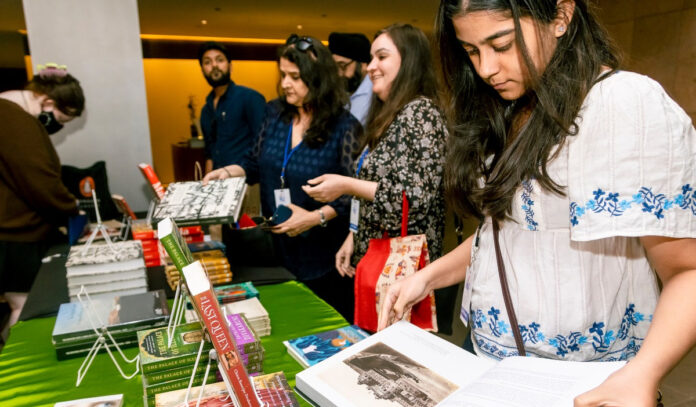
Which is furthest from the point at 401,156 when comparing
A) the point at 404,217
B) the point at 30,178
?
the point at 30,178

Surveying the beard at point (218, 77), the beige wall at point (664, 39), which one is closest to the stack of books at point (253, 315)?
the beard at point (218, 77)

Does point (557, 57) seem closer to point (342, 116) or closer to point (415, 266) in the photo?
point (415, 266)

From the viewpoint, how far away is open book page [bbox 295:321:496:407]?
0.74m

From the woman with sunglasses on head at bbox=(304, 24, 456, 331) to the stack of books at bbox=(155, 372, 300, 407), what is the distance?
84 centimetres

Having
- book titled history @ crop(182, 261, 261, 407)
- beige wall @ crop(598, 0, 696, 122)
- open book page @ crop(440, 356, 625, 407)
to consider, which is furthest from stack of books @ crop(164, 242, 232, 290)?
beige wall @ crop(598, 0, 696, 122)

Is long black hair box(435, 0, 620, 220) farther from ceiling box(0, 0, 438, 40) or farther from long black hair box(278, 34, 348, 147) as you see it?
ceiling box(0, 0, 438, 40)

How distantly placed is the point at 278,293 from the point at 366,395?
849mm

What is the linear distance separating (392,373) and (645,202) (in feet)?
1.56

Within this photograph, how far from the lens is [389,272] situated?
1394 millimetres

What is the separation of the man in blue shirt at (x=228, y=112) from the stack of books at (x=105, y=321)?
2176mm

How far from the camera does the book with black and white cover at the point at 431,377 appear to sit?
1.88 feet

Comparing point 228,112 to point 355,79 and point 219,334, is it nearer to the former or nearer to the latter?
point 355,79

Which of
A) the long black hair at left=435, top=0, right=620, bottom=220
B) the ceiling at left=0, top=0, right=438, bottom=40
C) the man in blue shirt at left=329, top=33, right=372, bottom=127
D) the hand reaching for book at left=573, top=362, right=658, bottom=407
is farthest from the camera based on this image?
the ceiling at left=0, top=0, right=438, bottom=40

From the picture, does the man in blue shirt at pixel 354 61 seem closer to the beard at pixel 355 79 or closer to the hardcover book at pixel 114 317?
the beard at pixel 355 79
